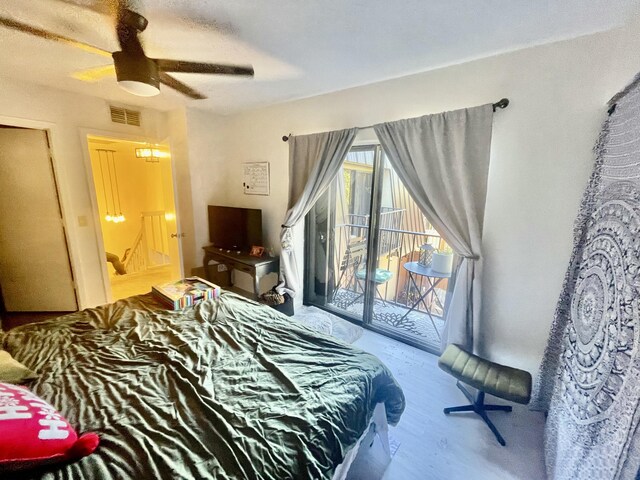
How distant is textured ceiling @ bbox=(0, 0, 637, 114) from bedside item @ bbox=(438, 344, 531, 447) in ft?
6.60

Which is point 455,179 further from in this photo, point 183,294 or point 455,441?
point 183,294

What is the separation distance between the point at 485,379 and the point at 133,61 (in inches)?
107

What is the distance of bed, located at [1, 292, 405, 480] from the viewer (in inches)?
Answer: 33.7

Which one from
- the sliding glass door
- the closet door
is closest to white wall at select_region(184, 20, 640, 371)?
the sliding glass door

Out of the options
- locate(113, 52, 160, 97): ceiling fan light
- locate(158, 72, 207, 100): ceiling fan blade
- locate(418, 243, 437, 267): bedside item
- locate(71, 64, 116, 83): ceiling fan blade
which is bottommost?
locate(418, 243, 437, 267): bedside item

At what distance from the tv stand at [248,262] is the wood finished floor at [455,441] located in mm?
1793

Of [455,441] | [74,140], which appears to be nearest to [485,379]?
[455,441]

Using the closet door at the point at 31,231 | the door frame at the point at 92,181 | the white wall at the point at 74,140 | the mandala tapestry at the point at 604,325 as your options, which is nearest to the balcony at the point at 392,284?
the mandala tapestry at the point at 604,325

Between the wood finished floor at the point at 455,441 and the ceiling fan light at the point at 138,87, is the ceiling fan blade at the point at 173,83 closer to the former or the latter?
the ceiling fan light at the point at 138,87

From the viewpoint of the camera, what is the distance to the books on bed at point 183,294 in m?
1.86

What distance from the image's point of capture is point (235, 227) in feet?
10.8

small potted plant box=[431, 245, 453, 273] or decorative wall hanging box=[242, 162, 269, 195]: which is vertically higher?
decorative wall hanging box=[242, 162, 269, 195]

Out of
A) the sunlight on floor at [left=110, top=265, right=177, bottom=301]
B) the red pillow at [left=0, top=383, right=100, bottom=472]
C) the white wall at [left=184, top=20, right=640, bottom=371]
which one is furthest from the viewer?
the sunlight on floor at [left=110, top=265, right=177, bottom=301]

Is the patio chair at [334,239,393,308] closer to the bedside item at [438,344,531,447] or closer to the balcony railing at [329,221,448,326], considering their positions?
the balcony railing at [329,221,448,326]
